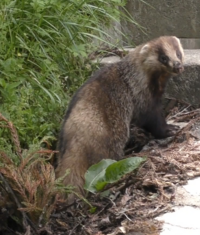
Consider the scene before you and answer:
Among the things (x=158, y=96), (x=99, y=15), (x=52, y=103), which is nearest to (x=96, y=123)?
(x=52, y=103)

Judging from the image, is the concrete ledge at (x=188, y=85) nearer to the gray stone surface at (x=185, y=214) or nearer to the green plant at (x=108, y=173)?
the gray stone surface at (x=185, y=214)

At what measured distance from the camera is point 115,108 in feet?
17.3

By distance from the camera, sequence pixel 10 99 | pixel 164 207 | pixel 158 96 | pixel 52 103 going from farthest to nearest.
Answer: pixel 158 96 → pixel 52 103 → pixel 10 99 → pixel 164 207

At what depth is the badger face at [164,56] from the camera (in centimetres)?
544

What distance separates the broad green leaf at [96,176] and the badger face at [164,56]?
1477 millimetres

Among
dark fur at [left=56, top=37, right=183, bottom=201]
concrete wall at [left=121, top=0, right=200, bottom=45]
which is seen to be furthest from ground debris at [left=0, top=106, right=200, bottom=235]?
concrete wall at [left=121, top=0, right=200, bottom=45]

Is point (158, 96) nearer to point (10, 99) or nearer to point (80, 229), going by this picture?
point (10, 99)

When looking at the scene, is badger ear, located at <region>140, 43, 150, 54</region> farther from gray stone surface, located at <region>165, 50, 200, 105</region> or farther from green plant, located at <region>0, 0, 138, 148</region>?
gray stone surface, located at <region>165, 50, 200, 105</region>

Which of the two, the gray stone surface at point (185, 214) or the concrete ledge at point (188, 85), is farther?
the concrete ledge at point (188, 85)

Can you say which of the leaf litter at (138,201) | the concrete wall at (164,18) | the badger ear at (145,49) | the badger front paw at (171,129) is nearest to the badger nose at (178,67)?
the badger ear at (145,49)

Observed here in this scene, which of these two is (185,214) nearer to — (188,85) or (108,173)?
(108,173)

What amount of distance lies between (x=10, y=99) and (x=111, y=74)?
1.11 m

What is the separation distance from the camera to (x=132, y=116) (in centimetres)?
553

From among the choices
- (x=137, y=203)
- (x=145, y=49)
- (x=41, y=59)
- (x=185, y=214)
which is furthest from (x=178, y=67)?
(x=185, y=214)
